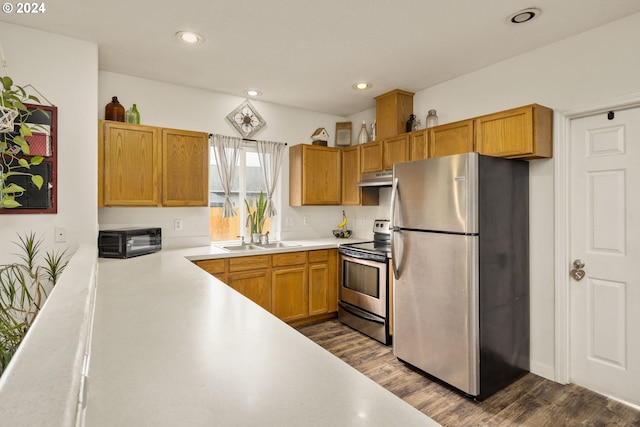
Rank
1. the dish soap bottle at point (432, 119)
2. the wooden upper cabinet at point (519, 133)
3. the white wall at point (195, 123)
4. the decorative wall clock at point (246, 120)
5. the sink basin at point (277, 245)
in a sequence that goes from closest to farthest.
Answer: the wooden upper cabinet at point (519, 133) → the white wall at point (195, 123) → the dish soap bottle at point (432, 119) → the sink basin at point (277, 245) → the decorative wall clock at point (246, 120)

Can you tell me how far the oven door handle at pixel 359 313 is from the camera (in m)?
3.28

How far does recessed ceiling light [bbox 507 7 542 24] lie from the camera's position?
2.12m

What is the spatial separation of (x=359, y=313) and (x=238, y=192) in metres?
1.95

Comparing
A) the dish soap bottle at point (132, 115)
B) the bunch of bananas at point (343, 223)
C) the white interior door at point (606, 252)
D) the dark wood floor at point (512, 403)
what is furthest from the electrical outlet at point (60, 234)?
the white interior door at point (606, 252)

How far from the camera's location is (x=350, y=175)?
415 cm

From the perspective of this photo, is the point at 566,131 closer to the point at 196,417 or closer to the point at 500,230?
the point at 500,230

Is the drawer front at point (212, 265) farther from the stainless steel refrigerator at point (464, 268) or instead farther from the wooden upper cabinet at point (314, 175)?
the stainless steel refrigerator at point (464, 268)

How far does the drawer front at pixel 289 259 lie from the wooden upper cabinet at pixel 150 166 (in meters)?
0.92

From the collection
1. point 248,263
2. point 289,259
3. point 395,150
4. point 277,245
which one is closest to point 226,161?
point 277,245

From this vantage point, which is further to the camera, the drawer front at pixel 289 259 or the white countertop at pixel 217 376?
the drawer front at pixel 289 259

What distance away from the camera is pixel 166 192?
3.13m

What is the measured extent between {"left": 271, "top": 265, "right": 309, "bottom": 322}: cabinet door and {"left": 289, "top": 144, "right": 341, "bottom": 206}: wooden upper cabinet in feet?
2.90

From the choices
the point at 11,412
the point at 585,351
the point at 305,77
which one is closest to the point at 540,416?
the point at 585,351

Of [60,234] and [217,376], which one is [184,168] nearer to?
[60,234]
